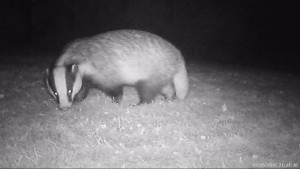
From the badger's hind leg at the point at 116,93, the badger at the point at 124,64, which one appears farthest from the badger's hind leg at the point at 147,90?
the badger's hind leg at the point at 116,93

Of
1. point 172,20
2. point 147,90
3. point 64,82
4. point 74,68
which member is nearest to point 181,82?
point 147,90

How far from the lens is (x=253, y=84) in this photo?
9008 mm

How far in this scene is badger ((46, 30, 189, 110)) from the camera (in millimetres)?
6020

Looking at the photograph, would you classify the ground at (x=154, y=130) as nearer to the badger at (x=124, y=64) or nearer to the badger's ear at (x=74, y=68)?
the badger at (x=124, y=64)

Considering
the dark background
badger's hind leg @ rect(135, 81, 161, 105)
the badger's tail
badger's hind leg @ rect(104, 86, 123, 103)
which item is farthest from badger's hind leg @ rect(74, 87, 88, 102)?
the dark background

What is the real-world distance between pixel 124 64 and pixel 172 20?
1281 cm

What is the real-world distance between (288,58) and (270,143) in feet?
36.0

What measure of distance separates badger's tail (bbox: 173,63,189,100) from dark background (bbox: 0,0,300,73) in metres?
10.8

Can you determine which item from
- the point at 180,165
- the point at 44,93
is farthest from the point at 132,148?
the point at 44,93

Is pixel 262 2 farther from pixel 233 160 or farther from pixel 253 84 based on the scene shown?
pixel 233 160

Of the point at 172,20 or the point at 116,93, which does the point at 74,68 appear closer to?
the point at 116,93

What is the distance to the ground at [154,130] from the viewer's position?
4.20m

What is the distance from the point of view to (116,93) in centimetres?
639

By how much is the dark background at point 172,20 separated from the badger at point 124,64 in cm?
1098
